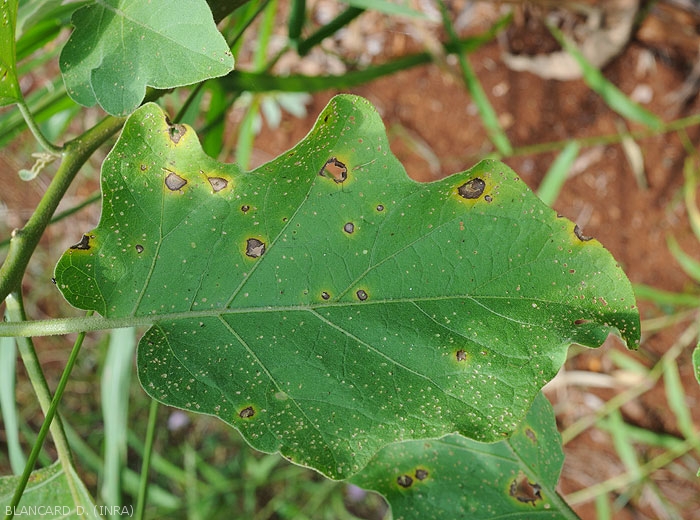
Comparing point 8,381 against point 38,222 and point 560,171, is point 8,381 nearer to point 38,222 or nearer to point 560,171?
point 38,222

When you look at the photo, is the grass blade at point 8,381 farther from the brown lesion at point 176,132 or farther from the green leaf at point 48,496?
the brown lesion at point 176,132

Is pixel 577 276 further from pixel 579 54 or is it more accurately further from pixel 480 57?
pixel 480 57

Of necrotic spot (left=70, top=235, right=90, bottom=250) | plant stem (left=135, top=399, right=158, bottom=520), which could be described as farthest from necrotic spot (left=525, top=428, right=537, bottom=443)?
necrotic spot (left=70, top=235, right=90, bottom=250)

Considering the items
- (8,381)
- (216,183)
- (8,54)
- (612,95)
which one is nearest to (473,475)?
(216,183)

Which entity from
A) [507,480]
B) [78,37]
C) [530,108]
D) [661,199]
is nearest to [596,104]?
[530,108]

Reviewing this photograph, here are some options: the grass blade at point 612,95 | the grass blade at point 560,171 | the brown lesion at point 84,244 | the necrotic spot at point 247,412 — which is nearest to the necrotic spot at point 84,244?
the brown lesion at point 84,244
